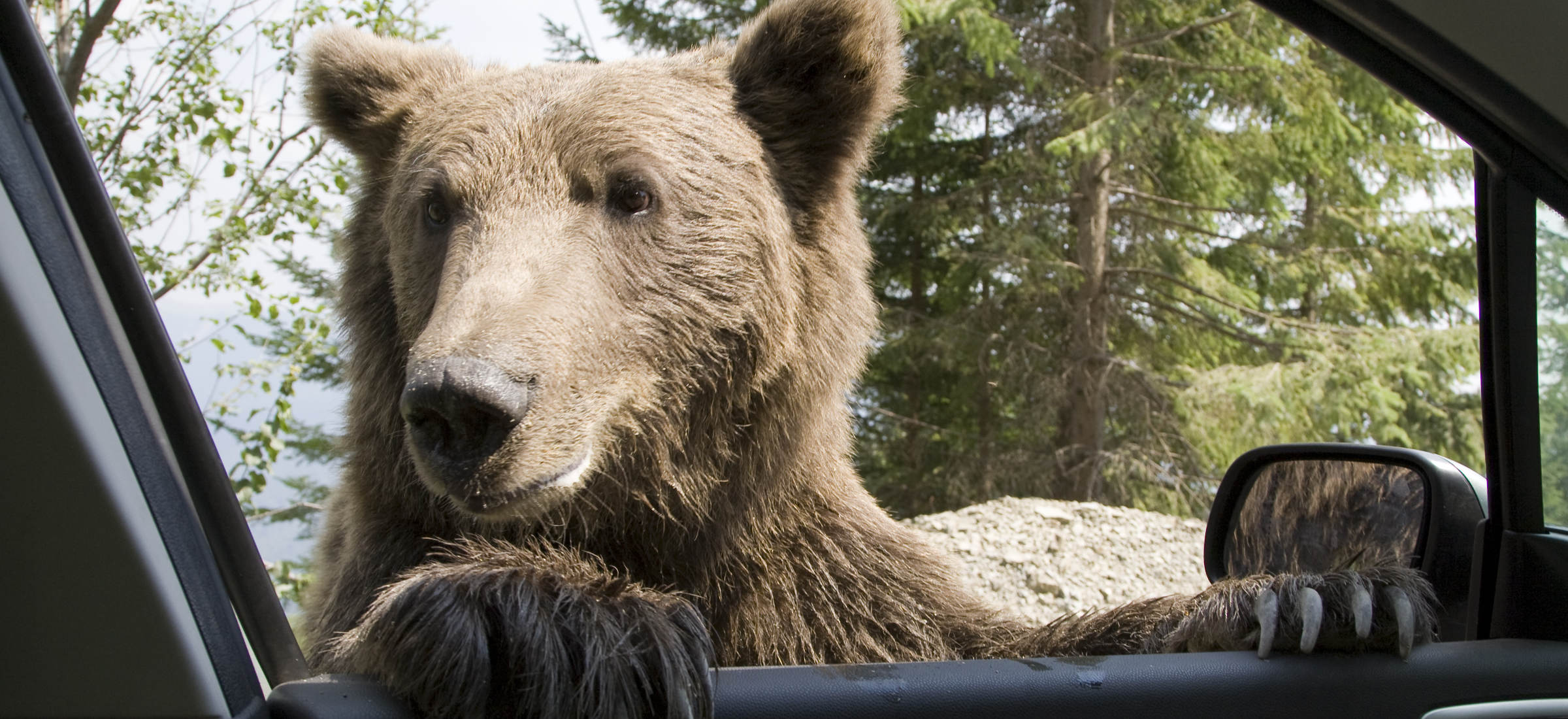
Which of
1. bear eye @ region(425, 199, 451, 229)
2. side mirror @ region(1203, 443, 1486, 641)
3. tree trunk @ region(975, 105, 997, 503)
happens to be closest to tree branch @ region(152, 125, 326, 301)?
bear eye @ region(425, 199, 451, 229)

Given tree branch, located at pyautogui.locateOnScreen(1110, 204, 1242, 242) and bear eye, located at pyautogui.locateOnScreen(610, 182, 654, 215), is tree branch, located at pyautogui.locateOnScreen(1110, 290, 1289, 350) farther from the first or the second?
bear eye, located at pyautogui.locateOnScreen(610, 182, 654, 215)

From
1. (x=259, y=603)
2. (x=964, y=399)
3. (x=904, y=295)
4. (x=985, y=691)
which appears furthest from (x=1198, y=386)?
(x=259, y=603)

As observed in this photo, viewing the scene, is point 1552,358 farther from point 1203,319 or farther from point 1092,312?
point 1203,319

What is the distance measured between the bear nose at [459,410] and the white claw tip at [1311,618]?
1.37 meters

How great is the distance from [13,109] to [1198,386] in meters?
9.92

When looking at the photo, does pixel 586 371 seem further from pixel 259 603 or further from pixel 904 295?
pixel 904 295

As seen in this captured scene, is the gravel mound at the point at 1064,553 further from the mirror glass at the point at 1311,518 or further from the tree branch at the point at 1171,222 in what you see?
the tree branch at the point at 1171,222

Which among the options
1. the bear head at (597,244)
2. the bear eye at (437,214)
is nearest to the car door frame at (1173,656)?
the bear head at (597,244)

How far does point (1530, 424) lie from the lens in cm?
181

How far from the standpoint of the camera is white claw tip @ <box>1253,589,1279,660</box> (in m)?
1.74

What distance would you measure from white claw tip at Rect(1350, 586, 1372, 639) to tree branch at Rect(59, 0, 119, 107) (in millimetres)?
3877

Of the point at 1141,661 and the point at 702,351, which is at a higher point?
the point at 702,351

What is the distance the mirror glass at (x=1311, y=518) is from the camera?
2.51 m

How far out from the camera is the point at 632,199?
7.67ft
